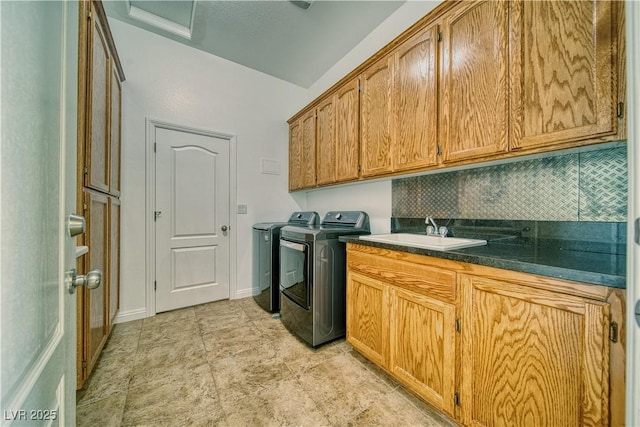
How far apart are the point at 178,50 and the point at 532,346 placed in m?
3.88

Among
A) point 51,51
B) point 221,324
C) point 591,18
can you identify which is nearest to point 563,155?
point 591,18

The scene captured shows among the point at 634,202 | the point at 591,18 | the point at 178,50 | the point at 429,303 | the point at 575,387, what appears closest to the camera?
the point at 634,202

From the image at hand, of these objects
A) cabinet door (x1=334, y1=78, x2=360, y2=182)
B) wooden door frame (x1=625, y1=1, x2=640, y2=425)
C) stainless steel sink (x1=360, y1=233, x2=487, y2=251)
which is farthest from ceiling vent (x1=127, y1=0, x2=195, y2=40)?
wooden door frame (x1=625, y1=1, x2=640, y2=425)

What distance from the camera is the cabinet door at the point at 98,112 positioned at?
59.5 inches

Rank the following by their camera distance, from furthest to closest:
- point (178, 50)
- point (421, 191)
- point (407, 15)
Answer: point (178, 50)
point (407, 15)
point (421, 191)

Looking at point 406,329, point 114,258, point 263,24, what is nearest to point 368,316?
point 406,329

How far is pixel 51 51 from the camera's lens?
1.59 feet

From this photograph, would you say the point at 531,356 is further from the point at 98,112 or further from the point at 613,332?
the point at 98,112

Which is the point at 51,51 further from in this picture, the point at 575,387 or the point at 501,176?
the point at 501,176

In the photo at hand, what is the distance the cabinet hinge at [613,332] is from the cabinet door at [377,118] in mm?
1417

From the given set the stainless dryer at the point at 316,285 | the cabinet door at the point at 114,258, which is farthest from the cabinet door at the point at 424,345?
the cabinet door at the point at 114,258

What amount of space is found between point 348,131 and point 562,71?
1531 mm

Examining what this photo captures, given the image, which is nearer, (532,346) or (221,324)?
(532,346)

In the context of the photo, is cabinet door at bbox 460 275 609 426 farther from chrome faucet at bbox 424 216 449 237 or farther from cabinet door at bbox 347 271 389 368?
chrome faucet at bbox 424 216 449 237
